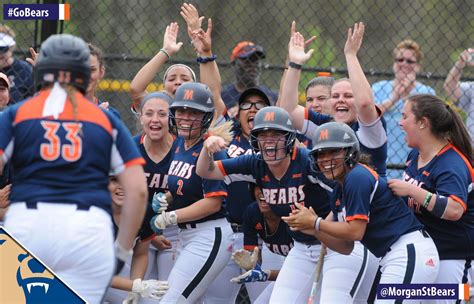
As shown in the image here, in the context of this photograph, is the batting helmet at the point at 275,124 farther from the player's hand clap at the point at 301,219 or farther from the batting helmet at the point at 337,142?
the player's hand clap at the point at 301,219

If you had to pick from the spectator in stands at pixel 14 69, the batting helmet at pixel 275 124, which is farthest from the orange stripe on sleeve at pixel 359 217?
the spectator in stands at pixel 14 69

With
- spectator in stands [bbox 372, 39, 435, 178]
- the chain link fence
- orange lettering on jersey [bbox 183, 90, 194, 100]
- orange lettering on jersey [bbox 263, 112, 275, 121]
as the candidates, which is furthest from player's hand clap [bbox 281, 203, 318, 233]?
the chain link fence

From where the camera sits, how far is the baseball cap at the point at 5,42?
301 inches

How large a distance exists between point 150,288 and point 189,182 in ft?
2.26

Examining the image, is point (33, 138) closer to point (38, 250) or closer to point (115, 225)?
point (38, 250)

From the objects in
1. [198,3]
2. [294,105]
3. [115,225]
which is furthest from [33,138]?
[198,3]

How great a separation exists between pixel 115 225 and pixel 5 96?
47.1 inches

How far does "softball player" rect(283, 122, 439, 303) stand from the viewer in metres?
5.36

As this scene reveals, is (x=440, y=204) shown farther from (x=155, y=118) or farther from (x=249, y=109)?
(x=155, y=118)

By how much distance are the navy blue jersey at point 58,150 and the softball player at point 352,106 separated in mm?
2072

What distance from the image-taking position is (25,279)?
161 inches

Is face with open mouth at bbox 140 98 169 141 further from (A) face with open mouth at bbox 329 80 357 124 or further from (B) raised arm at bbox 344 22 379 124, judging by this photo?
(B) raised arm at bbox 344 22 379 124

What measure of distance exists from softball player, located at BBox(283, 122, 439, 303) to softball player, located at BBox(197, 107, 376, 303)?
284 mm

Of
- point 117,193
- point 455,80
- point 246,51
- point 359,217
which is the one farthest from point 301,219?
point 455,80
